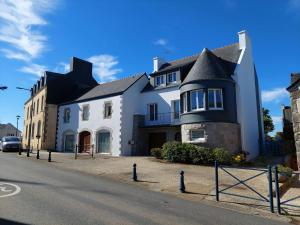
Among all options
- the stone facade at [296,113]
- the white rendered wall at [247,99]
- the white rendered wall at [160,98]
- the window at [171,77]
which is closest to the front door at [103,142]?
the white rendered wall at [160,98]

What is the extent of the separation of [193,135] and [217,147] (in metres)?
2.17

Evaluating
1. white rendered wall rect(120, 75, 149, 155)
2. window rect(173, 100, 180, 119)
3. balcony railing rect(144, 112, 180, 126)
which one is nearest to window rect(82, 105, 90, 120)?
white rendered wall rect(120, 75, 149, 155)

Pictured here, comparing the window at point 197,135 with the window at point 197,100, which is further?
the window at point 197,100

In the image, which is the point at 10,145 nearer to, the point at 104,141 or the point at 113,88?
the point at 104,141

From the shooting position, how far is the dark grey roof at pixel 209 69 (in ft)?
67.0

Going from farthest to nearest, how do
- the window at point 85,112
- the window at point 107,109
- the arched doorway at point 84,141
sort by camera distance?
the window at point 85,112
the arched doorway at point 84,141
the window at point 107,109

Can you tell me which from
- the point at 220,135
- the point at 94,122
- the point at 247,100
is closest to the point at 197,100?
the point at 220,135

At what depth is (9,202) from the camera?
290 inches

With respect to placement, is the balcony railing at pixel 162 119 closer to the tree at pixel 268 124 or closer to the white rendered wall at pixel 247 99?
the white rendered wall at pixel 247 99

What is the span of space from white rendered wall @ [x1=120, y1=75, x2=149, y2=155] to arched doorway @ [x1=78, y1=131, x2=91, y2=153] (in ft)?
16.8

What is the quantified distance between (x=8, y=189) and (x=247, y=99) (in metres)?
19.0

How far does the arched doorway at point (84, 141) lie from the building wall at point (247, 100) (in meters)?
15.3

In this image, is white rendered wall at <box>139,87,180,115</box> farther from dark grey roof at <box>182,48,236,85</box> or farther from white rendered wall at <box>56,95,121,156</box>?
dark grey roof at <box>182,48,236,85</box>

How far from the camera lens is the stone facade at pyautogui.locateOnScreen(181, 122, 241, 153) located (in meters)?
19.2
